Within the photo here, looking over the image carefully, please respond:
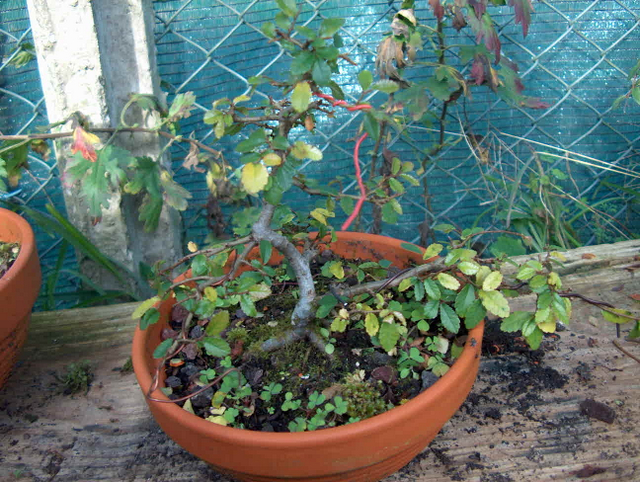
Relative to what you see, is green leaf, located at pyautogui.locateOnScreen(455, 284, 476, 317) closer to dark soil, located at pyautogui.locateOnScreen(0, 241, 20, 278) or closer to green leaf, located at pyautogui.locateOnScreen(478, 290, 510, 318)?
green leaf, located at pyautogui.locateOnScreen(478, 290, 510, 318)

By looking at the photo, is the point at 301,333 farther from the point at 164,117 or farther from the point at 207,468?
the point at 164,117

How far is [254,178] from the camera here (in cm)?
73

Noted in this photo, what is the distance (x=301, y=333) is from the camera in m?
1.01

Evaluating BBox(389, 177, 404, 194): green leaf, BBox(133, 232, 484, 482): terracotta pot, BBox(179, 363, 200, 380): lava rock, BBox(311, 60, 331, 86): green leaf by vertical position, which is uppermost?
BBox(311, 60, 331, 86): green leaf

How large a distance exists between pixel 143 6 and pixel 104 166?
0.46 meters

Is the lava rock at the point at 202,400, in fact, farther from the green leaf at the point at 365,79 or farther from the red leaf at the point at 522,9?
the red leaf at the point at 522,9

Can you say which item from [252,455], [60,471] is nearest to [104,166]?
[60,471]

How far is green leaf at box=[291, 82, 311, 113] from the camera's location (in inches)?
27.8

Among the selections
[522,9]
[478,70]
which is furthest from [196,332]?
[522,9]

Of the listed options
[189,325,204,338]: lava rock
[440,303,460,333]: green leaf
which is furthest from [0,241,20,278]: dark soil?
[440,303,460,333]: green leaf

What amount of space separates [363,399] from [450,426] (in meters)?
0.21

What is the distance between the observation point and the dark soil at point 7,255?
1153 millimetres

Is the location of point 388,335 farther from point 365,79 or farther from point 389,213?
point 365,79

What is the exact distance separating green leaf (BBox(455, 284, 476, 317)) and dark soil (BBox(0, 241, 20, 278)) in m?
0.91
